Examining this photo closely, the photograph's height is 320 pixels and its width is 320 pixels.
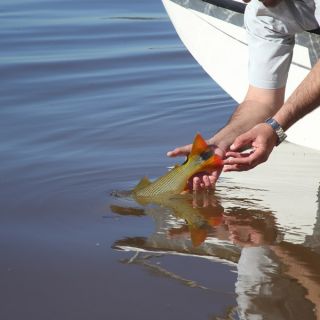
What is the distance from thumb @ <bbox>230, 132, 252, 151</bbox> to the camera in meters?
3.65

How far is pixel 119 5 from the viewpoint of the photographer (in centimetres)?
1069

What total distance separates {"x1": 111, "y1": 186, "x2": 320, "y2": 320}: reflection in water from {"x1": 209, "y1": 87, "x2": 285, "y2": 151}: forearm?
386 mm

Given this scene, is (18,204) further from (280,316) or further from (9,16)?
(9,16)

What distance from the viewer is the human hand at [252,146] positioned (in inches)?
143

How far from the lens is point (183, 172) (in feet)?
13.3

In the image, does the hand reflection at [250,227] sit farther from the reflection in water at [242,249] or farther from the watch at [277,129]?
the watch at [277,129]

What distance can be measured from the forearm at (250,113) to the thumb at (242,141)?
0.29m

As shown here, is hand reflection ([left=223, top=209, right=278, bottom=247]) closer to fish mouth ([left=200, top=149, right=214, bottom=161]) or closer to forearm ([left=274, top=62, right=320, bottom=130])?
fish mouth ([left=200, top=149, right=214, bottom=161])

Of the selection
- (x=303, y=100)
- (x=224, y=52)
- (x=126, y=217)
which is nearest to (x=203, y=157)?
(x=303, y=100)

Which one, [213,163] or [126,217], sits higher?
[213,163]

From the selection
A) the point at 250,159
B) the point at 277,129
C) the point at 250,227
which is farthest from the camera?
the point at 250,227

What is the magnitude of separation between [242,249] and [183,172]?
380 millimetres

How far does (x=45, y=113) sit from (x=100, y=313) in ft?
10.0

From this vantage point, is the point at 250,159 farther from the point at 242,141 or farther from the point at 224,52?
the point at 224,52
